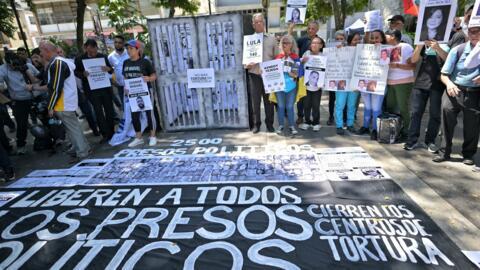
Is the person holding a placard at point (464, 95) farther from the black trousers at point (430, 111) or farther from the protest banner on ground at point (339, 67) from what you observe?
the protest banner on ground at point (339, 67)

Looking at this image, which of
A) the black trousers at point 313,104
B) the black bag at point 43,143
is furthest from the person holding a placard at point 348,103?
the black bag at point 43,143

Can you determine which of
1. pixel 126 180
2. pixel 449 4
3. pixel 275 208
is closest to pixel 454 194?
pixel 275 208

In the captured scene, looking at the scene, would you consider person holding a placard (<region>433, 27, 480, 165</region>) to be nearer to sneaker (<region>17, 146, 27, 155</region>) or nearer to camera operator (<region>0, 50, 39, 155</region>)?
camera operator (<region>0, 50, 39, 155</region>)

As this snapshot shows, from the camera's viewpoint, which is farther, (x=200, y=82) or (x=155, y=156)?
(x=200, y=82)

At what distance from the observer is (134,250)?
2.79m

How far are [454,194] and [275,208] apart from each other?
7.05 ft

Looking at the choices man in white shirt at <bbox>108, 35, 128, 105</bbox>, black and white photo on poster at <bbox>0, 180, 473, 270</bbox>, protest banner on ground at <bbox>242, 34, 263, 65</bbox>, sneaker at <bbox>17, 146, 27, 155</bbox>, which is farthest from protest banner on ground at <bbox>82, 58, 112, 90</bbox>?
protest banner on ground at <bbox>242, 34, 263, 65</bbox>

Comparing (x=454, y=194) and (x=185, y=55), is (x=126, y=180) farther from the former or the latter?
(x=454, y=194)

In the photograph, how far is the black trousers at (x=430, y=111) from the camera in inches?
174

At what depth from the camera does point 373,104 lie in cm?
520

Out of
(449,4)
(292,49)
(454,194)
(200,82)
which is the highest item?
(449,4)

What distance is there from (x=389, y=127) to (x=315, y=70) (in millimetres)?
1633

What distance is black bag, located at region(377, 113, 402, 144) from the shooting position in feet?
16.2

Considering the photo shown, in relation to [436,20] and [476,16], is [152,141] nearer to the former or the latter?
[436,20]
